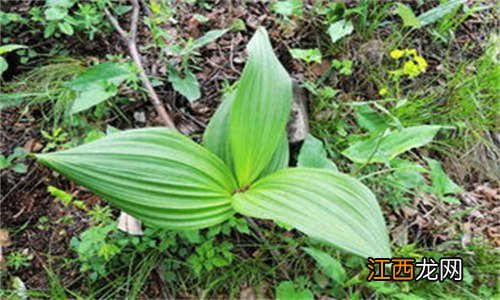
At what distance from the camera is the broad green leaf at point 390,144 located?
1.27 metres

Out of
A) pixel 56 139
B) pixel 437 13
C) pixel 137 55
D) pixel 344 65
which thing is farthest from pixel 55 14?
pixel 437 13

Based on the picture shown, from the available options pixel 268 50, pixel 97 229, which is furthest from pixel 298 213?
pixel 97 229

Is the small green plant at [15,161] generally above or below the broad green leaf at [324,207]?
below

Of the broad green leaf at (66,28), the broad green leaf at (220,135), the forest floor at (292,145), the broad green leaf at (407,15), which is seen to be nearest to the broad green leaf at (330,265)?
the forest floor at (292,145)

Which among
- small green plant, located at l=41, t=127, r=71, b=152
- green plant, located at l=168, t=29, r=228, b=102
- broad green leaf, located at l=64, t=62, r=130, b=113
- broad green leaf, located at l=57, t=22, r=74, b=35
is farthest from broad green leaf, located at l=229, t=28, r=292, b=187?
broad green leaf, located at l=57, t=22, r=74, b=35

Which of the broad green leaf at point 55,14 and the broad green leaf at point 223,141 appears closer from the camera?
the broad green leaf at point 223,141

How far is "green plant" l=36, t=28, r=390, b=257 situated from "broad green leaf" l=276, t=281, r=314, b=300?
11.3 inches

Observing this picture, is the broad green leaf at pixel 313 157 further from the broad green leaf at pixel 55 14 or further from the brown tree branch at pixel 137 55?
the broad green leaf at pixel 55 14

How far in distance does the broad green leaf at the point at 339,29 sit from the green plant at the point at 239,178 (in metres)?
0.51

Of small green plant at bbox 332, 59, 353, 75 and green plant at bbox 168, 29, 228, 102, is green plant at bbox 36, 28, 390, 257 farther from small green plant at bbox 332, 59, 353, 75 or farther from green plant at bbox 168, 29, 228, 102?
small green plant at bbox 332, 59, 353, 75

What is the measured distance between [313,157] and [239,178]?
0.24 metres

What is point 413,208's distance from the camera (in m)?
1.50

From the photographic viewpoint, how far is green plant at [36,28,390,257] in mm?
967

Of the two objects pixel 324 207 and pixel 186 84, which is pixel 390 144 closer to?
pixel 324 207
